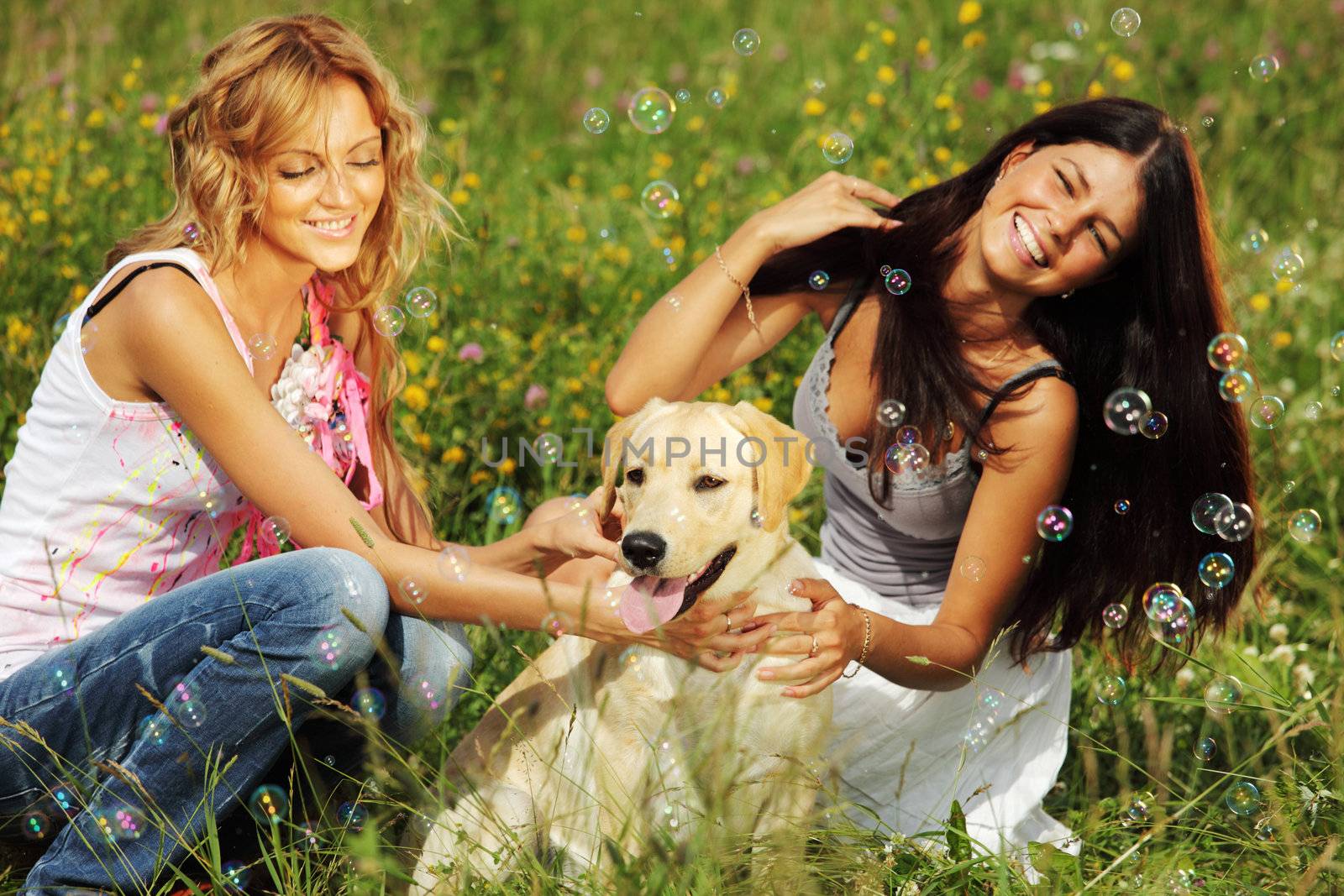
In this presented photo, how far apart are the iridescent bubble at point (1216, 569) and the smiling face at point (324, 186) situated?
232 centimetres

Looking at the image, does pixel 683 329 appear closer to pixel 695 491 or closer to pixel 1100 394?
pixel 695 491

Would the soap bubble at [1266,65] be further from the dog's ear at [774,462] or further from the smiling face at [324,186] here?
the smiling face at [324,186]

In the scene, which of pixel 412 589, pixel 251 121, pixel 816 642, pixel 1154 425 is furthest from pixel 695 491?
pixel 251 121

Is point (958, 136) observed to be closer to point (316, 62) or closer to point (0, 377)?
point (316, 62)

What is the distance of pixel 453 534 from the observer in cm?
414

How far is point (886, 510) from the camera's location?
3.37m

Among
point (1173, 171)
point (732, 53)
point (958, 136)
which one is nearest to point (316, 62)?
point (1173, 171)

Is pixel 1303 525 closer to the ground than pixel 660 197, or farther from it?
closer to the ground

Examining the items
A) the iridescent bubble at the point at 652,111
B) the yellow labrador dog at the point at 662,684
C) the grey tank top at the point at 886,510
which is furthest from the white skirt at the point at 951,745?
the iridescent bubble at the point at 652,111

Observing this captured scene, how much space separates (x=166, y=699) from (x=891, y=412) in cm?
186

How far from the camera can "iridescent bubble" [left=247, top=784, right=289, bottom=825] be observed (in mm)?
2711

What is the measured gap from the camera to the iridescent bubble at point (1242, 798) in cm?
268

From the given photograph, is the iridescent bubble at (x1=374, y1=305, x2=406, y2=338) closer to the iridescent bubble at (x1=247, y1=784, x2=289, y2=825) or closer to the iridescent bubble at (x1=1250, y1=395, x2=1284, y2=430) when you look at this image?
the iridescent bubble at (x1=247, y1=784, x2=289, y2=825)

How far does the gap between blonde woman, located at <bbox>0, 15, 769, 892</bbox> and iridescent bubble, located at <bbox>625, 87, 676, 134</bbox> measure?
2.81ft
